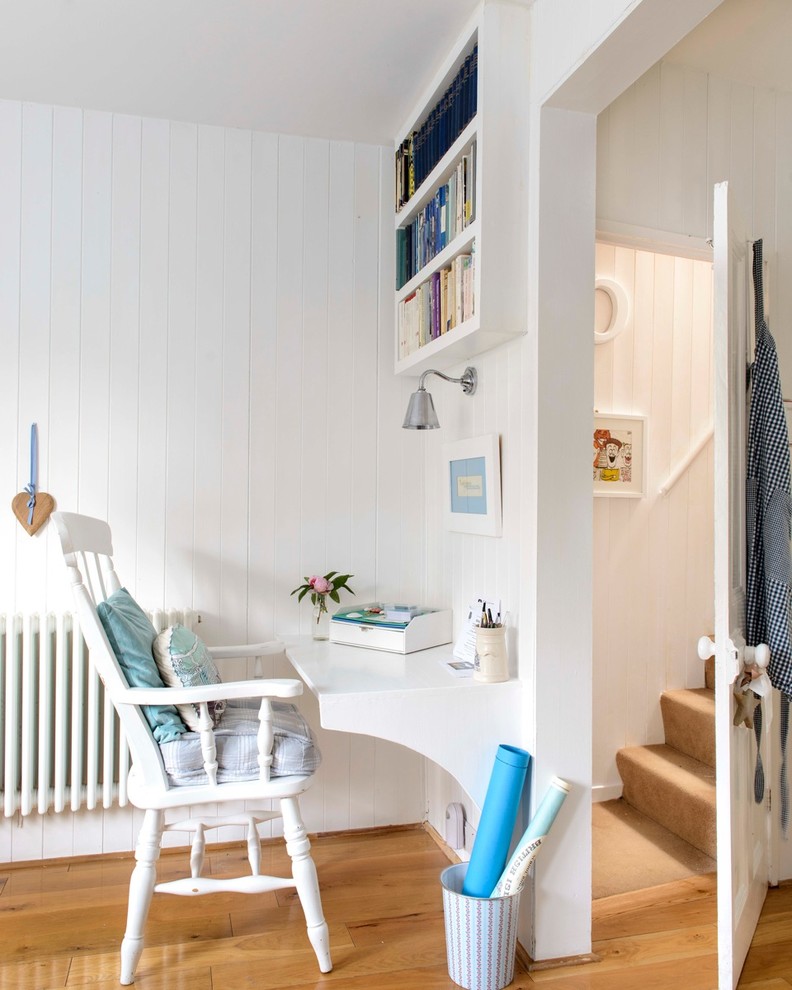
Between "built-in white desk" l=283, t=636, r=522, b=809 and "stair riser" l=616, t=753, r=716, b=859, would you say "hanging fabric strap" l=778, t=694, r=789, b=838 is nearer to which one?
"stair riser" l=616, t=753, r=716, b=859

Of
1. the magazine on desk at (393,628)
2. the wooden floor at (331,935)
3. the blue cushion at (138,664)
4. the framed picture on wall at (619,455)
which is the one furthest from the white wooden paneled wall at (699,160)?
the blue cushion at (138,664)

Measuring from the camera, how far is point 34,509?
2.60m

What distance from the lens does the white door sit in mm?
1820

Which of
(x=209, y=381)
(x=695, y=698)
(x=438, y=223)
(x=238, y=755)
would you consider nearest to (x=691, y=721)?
(x=695, y=698)

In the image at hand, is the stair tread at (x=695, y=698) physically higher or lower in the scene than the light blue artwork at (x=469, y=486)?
lower

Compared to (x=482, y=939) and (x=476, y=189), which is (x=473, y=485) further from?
(x=482, y=939)

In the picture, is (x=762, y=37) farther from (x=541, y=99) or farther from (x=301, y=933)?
(x=301, y=933)

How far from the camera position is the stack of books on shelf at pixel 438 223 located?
223 centimetres

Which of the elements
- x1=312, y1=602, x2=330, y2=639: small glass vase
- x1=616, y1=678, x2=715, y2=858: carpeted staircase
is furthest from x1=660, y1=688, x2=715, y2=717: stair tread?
x1=312, y1=602, x2=330, y2=639: small glass vase

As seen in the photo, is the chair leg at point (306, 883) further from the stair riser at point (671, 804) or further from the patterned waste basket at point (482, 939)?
the stair riser at point (671, 804)

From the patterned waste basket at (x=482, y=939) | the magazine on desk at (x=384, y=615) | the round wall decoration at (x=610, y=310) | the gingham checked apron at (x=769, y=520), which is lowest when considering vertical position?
the patterned waste basket at (x=482, y=939)

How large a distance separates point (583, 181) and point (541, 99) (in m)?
0.23

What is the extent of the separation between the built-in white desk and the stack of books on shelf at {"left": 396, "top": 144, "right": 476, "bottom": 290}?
1260 millimetres

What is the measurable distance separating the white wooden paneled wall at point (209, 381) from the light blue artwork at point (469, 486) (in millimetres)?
385
